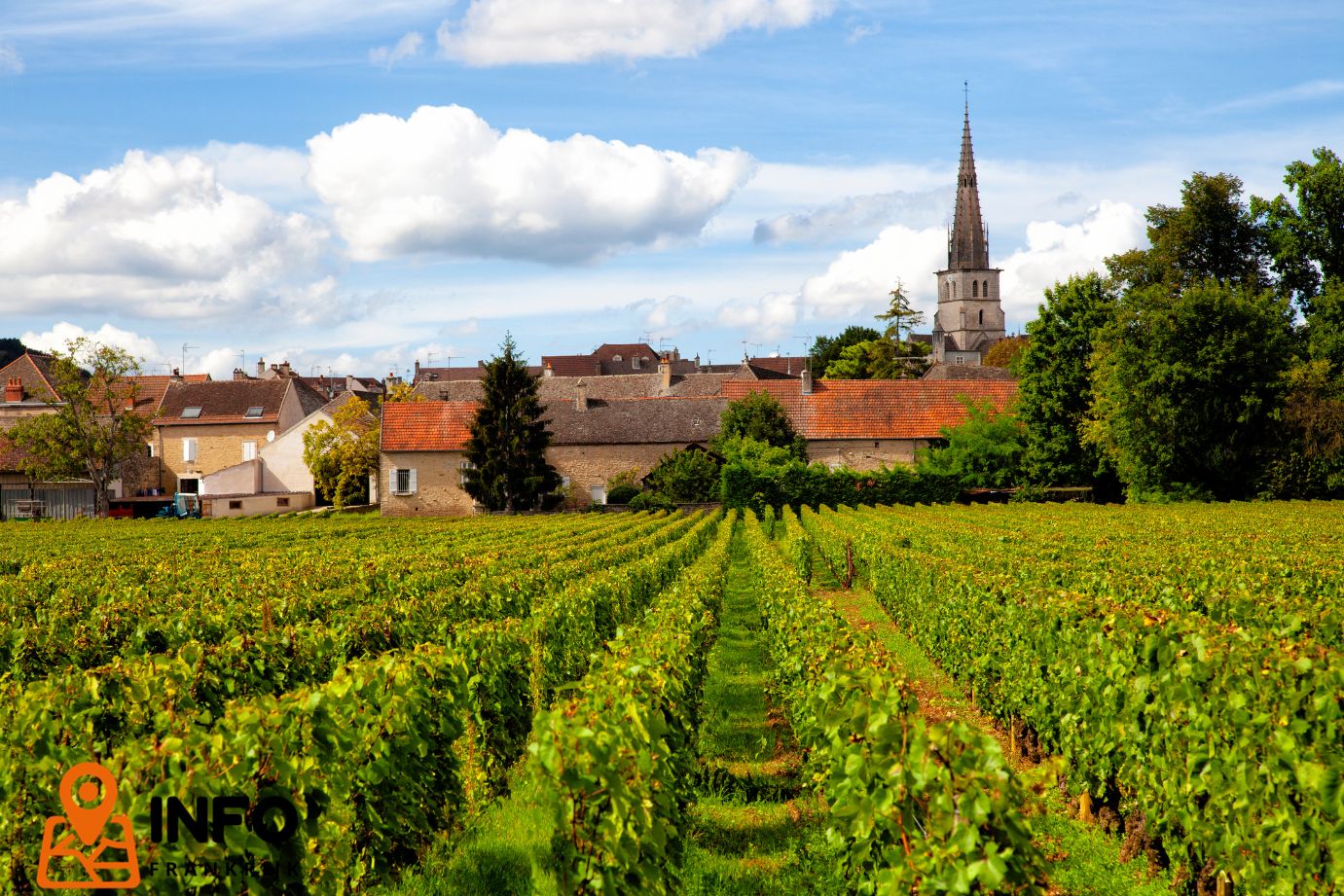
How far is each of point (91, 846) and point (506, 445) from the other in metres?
42.3

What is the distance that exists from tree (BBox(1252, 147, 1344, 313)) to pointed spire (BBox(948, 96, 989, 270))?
68315 mm

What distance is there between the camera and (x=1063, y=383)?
44312 mm

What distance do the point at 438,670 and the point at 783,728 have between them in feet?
15.8

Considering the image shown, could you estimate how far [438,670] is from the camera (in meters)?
6.65

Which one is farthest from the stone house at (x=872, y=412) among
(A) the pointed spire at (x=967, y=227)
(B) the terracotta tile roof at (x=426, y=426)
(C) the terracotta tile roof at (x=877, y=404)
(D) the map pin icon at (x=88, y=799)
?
(A) the pointed spire at (x=967, y=227)

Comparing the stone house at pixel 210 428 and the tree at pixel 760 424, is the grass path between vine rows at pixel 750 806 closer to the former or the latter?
the tree at pixel 760 424

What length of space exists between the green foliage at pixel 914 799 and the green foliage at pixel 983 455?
41987 mm

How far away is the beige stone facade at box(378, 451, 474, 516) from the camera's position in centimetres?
4909

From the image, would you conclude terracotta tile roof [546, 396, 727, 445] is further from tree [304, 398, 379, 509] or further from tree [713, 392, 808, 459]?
tree [304, 398, 379, 509]

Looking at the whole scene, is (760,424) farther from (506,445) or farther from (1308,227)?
(1308,227)

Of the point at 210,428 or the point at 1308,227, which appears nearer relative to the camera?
the point at 1308,227

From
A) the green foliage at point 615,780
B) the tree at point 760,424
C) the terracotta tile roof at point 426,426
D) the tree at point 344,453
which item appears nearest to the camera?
the green foliage at point 615,780

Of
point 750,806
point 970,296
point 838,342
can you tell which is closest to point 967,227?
point 970,296

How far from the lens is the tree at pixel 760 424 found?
1930 inches
